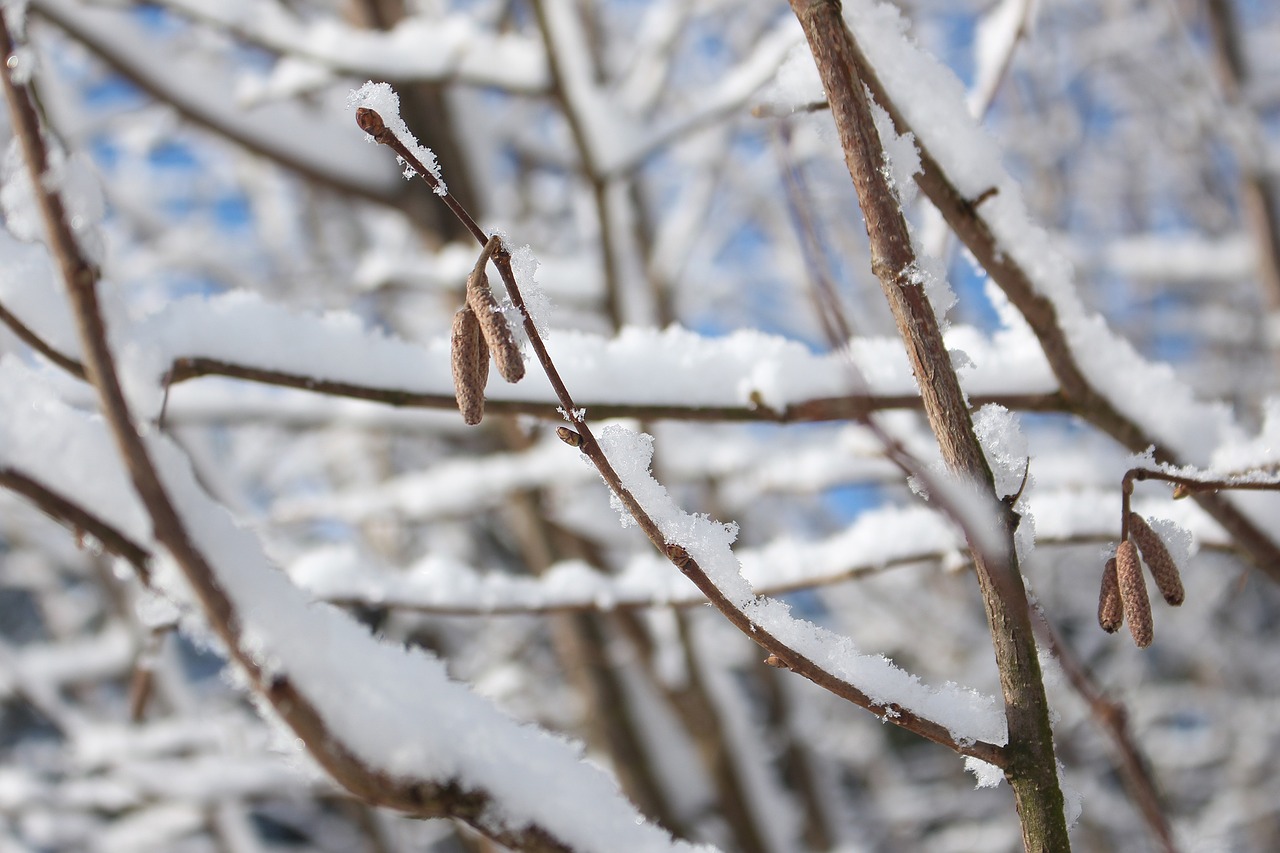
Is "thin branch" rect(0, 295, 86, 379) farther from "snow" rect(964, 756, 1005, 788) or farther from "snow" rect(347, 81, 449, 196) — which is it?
"snow" rect(964, 756, 1005, 788)

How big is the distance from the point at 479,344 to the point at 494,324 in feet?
0.14

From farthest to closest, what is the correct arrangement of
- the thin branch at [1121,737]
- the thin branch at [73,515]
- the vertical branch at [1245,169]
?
the vertical branch at [1245,169], the thin branch at [1121,737], the thin branch at [73,515]

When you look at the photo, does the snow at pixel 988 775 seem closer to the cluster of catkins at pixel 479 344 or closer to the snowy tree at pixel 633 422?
the snowy tree at pixel 633 422

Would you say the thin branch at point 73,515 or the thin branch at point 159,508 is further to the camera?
the thin branch at point 73,515

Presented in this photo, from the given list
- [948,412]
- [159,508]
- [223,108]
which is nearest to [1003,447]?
[948,412]

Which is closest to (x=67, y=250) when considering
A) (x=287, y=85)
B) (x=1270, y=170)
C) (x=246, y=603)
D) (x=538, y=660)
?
(x=246, y=603)

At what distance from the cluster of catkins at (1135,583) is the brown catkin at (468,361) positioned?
37cm

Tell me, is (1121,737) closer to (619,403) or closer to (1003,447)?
(1003,447)

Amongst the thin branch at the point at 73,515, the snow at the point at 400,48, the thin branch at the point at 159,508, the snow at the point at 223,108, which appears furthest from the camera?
the snow at the point at 223,108

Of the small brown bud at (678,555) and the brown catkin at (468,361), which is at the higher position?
the brown catkin at (468,361)

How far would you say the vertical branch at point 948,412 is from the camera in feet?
1.58

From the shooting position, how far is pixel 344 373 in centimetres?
71

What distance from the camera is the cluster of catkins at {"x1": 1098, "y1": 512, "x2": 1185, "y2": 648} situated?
0.52m

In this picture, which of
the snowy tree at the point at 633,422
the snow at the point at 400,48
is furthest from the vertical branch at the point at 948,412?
the snow at the point at 400,48
